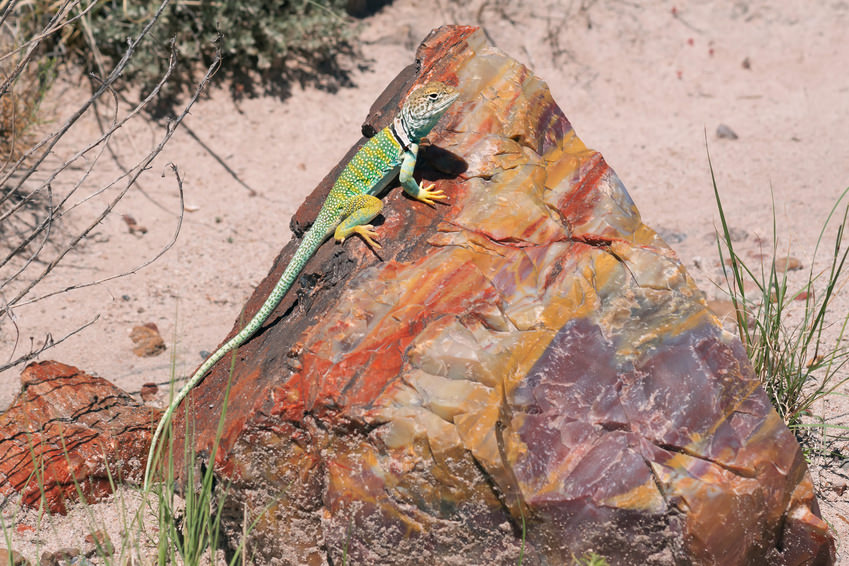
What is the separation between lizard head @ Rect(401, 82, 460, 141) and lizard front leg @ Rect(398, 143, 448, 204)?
0.36 feet

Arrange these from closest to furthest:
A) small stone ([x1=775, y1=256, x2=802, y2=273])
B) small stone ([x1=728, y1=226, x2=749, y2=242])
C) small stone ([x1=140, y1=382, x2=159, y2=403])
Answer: small stone ([x1=140, y1=382, x2=159, y2=403]) < small stone ([x1=775, y1=256, x2=802, y2=273]) < small stone ([x1=728, y1=226, x2=749, y2=242])

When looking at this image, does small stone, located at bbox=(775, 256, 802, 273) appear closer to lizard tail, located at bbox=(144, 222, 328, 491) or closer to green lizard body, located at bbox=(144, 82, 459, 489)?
green lizard body, located at bbox=(144, 82, 459, 489)

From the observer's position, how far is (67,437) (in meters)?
3.99

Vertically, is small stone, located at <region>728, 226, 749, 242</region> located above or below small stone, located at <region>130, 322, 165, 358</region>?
below

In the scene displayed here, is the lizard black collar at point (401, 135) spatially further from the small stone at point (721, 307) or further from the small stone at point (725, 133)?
the small stone at point (725, 133)

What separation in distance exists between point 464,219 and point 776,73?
23.0ft

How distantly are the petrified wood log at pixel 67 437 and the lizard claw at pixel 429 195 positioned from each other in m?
1.71

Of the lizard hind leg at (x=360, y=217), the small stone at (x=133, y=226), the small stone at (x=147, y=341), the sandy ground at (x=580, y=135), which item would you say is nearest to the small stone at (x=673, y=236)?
the sandy ground at (x=580, y=135)

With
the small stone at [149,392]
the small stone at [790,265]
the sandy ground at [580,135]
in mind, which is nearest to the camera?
the small stone at [149,392]

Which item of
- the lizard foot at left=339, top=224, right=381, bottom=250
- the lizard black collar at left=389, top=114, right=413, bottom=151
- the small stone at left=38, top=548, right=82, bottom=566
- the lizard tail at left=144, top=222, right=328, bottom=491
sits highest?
the lizard black collar at left=389, top=114, right=413, bottom=151

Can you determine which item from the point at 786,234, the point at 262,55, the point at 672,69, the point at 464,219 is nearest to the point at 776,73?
the point at 672,69

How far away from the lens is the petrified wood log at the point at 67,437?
3857mm

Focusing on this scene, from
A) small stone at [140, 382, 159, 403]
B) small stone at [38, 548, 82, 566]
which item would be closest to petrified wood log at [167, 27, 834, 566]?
small stone at [38, 548, 82, 566]

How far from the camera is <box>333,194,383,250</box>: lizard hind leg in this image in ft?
12.4
